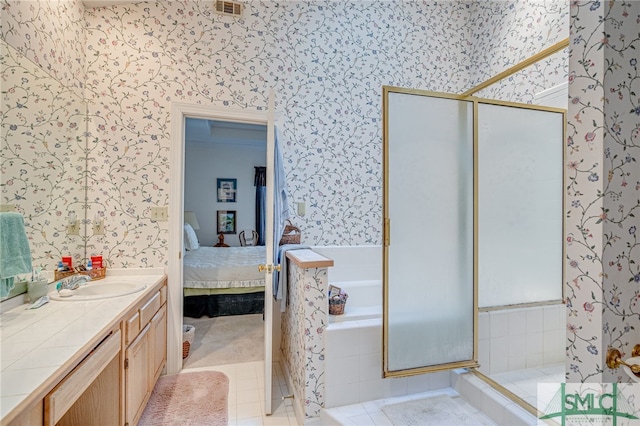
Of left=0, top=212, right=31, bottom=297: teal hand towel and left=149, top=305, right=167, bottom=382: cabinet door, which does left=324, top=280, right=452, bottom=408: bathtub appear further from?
left=0, top=212, right=31, bottom=297: teal hand towel

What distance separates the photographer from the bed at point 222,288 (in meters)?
3.41

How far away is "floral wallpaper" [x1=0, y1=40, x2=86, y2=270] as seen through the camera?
4.91 feet

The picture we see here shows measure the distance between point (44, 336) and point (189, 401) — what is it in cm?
117

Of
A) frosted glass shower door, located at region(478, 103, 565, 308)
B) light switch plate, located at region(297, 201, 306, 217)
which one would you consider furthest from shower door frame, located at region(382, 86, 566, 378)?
light switch plate, located at region(297, 201, 306, 217)

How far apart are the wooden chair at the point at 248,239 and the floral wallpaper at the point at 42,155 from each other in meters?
3.66

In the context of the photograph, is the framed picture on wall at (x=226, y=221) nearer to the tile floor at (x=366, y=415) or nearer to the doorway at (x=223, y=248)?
the doorway at (x=223, y=248)

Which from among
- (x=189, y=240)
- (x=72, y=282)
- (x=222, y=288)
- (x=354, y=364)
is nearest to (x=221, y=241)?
(x=189, y=240)

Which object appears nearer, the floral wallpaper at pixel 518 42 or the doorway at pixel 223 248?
the floral wallpaper at pixel 518 42

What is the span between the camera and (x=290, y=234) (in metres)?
2.59

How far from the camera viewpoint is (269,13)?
103 inches

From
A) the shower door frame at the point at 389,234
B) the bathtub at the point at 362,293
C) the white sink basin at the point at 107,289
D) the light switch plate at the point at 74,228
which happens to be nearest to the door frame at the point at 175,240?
the white sink basin at the point at 107,289

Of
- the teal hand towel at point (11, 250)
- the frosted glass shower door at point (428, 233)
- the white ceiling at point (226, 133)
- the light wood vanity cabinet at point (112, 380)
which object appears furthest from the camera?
the white ceiling at point (226, 133)

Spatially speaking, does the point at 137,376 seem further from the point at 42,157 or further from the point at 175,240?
the point at 42,157

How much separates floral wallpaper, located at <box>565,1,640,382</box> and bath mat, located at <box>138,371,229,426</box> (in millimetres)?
1920
